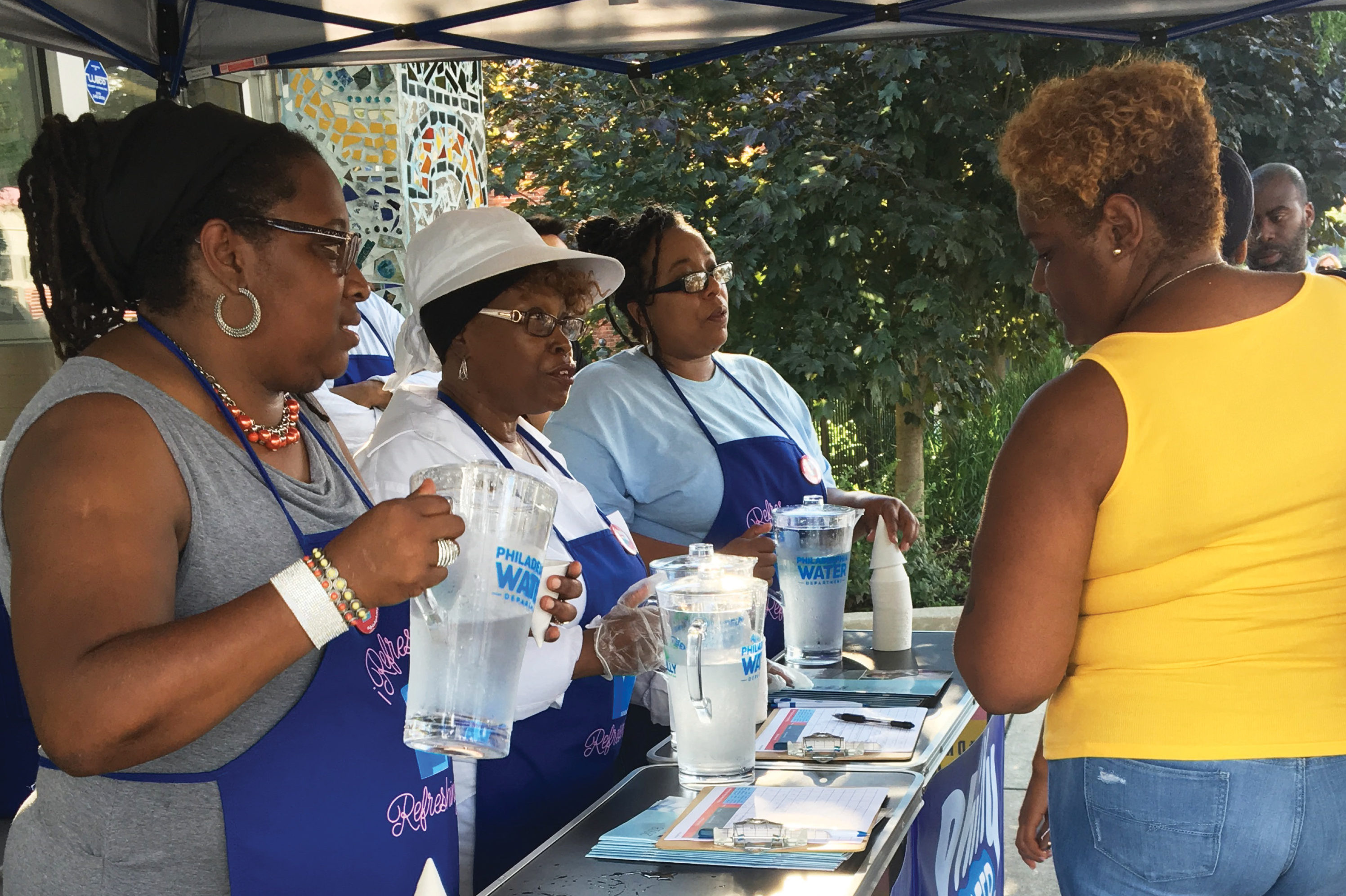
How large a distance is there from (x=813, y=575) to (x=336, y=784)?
1.35 metres

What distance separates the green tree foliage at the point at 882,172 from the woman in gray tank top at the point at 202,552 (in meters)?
4.94

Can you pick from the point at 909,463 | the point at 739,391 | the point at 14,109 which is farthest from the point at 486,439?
the point at 909,463

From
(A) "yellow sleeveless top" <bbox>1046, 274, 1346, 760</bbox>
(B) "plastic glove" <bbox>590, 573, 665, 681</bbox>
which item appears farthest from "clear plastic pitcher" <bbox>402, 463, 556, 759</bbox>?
(A) "yellow sleeveless top" <bbox>1046, 274, 1346, 760</bbox>

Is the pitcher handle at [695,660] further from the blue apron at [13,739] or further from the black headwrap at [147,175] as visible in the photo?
the blue apron at [13,739]

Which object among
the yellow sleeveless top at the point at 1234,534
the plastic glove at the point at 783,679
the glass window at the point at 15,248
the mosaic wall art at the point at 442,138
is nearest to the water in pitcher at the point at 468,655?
the yellow sleeveless top at the point at 1234,534

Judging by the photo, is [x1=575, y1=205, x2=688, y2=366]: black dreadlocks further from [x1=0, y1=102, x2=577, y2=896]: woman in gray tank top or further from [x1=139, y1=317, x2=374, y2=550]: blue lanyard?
[x1=139, y1=317, x2=374, y2=550]: blue lanyard

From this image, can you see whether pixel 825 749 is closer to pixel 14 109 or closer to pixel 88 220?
pixel 88 220

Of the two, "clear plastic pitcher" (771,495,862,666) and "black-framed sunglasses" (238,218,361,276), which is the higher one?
"black-framed sunglasses" (238,218,361,276)

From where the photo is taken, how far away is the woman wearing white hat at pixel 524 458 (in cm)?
206

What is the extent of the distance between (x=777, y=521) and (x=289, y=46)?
2.13m

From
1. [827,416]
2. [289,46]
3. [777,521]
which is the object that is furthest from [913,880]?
[827,416]

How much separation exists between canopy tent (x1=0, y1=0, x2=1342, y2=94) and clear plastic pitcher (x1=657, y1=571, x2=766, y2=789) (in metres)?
1.84

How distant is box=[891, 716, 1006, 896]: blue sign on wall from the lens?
198cm

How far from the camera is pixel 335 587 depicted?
53.1 inches
